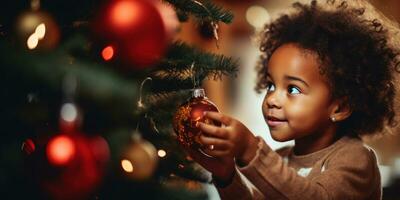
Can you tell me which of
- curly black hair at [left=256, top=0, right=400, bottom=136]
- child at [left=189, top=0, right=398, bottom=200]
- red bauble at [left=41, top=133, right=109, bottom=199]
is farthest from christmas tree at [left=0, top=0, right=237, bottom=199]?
curly black hair at [left=256, top=0, right=400, bottom=136]

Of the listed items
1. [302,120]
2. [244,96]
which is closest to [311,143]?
[302,120]

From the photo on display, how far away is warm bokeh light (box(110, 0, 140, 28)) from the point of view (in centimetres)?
→ 54

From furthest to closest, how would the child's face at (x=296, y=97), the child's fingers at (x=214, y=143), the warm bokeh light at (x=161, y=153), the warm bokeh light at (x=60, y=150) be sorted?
the child's face at (x=296, y=97) < the warm bokeh light at (x=161, y=153) < the child's fingers at (x=214, y=143) < the warm bokeh light at (x=60, y=150)

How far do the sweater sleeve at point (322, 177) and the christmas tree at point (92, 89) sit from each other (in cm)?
11

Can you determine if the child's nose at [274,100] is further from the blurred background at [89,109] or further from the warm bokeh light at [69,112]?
the warm bokeh light at [69,112]

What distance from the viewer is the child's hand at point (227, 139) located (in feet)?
1.90

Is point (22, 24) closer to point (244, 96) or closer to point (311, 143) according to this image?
point (311, 143)

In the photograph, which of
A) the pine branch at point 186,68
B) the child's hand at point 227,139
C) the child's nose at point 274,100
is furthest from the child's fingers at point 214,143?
the child's nose at point 274,100

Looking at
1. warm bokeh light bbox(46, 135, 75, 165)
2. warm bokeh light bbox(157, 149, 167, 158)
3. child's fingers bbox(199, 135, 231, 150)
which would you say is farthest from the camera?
warm bokeh light bbox(157, 149, 167, 158)

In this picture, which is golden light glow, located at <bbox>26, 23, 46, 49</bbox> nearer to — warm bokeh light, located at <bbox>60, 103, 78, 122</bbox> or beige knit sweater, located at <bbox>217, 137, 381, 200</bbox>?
warm bokeh light, located at <bbox>60, 103, 78, 122</bbox>

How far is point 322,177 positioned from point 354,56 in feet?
0.75

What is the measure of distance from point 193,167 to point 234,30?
175 centimetres

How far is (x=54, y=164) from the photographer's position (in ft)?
1.58

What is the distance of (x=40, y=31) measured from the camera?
0.49 meters
